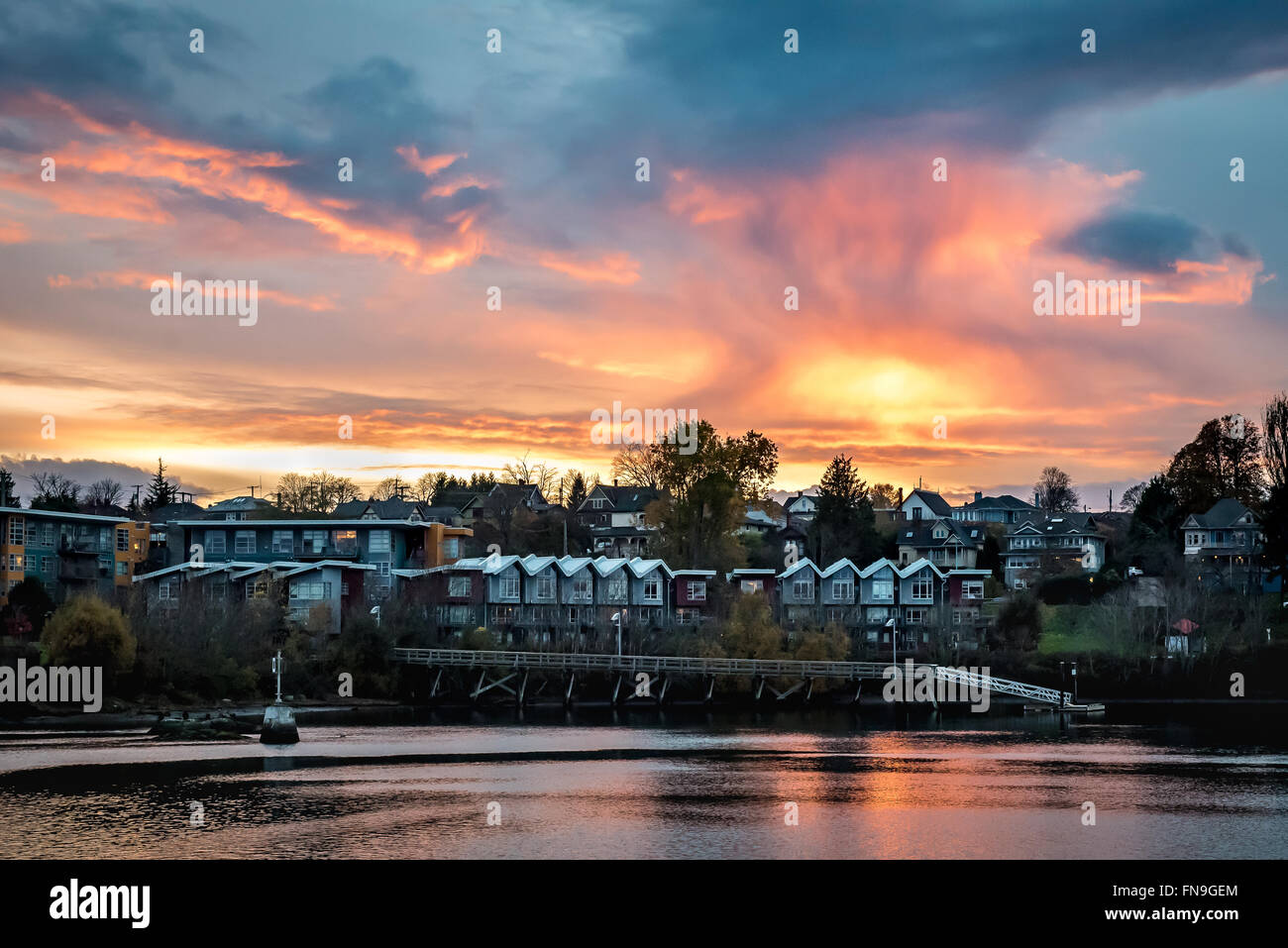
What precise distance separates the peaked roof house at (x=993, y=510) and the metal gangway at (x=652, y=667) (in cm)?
7140

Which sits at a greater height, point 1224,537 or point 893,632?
point 1224,537

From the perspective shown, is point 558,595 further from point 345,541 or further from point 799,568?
point 799,568

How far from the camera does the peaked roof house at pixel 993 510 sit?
152 metres

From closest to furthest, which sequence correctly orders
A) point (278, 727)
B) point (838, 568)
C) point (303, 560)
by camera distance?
point (278, 727) → point (838, 568) → point (303, 560)

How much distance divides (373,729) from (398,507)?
50503mm

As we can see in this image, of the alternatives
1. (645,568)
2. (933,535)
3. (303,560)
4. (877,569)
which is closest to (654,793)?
(645,568)

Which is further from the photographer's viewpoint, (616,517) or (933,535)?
(616,517)

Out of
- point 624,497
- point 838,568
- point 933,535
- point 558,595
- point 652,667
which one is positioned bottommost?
point 652,667

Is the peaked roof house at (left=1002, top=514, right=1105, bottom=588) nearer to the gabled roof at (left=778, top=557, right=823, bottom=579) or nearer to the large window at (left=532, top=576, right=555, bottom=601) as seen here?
the gabled roof at (left=778, top=557, right=823, bottom=579)

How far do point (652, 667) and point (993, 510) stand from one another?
82976mm

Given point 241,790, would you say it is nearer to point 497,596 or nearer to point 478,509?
point 497,596

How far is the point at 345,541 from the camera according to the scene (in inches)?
3880

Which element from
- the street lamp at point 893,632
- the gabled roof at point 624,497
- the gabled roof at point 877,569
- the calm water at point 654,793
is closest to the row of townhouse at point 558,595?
the gabled roof at point 877,569
